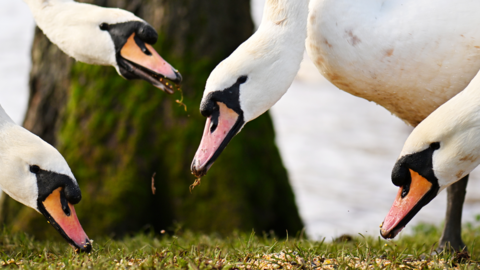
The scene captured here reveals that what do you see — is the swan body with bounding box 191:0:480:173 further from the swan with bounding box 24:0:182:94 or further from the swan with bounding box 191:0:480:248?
the swan with bounding box 24:0:182:94

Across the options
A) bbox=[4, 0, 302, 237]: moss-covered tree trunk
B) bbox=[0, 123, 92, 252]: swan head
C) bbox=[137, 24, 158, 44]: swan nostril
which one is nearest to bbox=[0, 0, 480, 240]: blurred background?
bbox=[4, 0, 302, 237]: moss-covered tree trunk

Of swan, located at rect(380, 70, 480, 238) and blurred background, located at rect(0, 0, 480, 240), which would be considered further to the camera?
blurred background, located at rect(0, 0, 480, 240)

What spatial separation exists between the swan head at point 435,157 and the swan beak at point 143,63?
1.40 meters

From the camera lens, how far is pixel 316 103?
1422cm

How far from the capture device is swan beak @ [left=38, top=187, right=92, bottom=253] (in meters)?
3.01

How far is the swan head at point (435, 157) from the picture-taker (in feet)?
9.10

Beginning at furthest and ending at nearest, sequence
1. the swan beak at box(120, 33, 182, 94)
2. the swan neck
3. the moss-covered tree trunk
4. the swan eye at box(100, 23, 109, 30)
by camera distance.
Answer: the moss-covered tree trunk
the swan eye at box(100, 23, 109, 30)
the swan beak at box(120, 33, 182, 94)
the swan neck

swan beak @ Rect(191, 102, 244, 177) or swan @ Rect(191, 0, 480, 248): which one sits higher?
swan @ Rect(191, 0, 480, 248)

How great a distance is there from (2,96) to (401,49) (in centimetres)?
992

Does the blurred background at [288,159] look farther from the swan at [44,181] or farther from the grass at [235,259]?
the swan at [44,181]

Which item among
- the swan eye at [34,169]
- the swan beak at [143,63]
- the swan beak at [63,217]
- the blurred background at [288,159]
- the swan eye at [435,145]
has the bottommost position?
the blurred background at [288,159]

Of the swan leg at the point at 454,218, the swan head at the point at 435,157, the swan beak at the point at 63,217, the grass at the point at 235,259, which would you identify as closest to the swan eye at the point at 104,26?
the swan beak at the point at 63,217

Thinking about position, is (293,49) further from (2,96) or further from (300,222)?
(2,96)

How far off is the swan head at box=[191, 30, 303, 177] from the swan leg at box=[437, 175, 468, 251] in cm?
181
